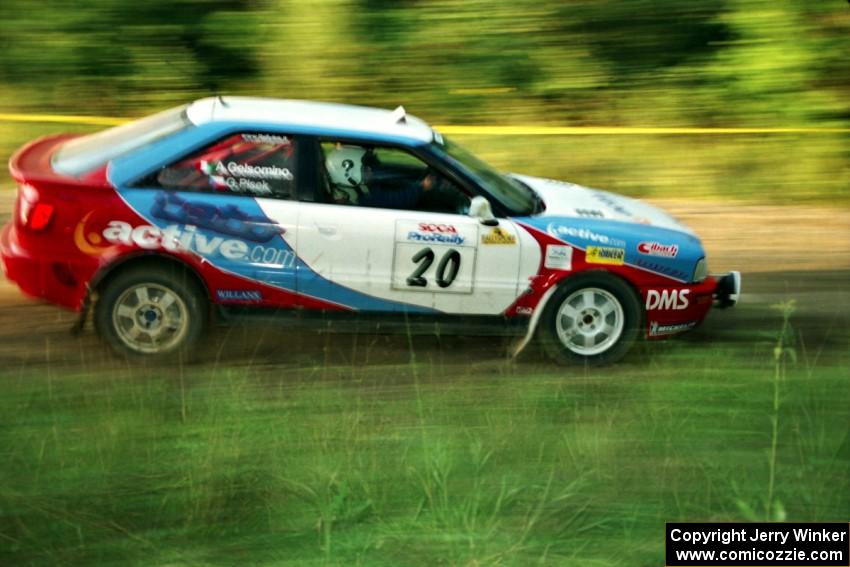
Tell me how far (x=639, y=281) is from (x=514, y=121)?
19.3ft

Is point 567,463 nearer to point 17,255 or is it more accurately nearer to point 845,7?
point 17,255

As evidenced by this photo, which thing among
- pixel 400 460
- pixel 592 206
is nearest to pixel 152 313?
pixel 400 460

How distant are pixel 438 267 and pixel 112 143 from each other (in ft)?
6.93

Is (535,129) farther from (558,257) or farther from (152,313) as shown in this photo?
(152,313)

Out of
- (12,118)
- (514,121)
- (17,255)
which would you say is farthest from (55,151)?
(514,121)

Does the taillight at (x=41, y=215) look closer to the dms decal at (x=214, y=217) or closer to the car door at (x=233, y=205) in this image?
the car door at (x=233, y=205)

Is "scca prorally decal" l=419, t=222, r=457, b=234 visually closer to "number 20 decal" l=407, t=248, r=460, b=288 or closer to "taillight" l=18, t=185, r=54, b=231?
"number 20 decal" l=407, t=248, r=460, b=288

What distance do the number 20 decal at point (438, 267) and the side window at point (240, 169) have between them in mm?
832

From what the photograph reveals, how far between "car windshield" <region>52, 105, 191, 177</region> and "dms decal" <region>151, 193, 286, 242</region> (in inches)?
18.8

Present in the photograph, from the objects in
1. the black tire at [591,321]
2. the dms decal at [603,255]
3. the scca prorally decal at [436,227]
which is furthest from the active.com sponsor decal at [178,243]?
the dms decal at [603,255]

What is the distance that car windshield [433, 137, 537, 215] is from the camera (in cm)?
745

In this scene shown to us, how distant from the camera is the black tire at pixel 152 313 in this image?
7078 mm

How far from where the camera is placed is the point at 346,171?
7293mm

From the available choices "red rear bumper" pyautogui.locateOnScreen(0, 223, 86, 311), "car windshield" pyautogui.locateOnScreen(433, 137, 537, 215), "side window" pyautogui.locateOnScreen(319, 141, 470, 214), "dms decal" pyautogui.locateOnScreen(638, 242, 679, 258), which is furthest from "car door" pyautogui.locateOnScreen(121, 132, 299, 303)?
"dms decal" pyautogui.locateOnScreen(638, 242, 679, 258)
